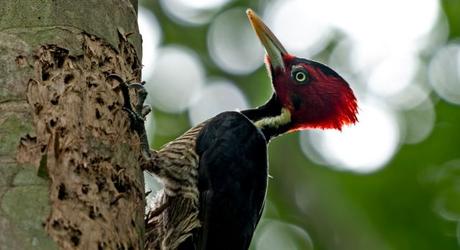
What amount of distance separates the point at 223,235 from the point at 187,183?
0.92ft

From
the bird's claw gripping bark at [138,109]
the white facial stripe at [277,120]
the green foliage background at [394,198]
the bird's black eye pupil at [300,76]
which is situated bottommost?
the green foliage background at [394,198]

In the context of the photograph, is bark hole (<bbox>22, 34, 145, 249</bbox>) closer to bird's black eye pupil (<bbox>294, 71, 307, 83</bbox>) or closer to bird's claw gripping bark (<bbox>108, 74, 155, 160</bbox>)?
bird's claw gripping bark (<bbox>108, 74, 155, 160</bbox>)

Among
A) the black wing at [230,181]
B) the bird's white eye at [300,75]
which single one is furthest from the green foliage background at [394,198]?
the black wing at [230,181]

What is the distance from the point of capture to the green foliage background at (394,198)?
6020 millimetres

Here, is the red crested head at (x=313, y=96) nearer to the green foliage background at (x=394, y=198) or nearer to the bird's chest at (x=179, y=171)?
the bird's chest at (x=179, y=171)

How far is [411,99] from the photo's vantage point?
25.3ft

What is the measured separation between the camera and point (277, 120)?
4453 mm

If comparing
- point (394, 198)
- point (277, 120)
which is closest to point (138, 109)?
point (277, 120)

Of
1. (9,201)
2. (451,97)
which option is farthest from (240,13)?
(9,201)

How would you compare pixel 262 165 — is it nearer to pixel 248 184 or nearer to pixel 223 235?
pixel 248 184

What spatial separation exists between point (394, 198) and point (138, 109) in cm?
327

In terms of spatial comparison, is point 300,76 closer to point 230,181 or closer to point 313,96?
point 313,96

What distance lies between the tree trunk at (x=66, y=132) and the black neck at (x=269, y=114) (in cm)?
123

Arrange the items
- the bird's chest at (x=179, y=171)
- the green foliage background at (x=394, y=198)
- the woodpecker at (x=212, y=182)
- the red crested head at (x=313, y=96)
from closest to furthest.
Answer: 1. the woodpecker at (x=212, y=182)
2. the bird's chest at (x=179, y=171)
3. the red crested head at (x=313, y=96)
4. the green foliage background at (x=394, y=198)
